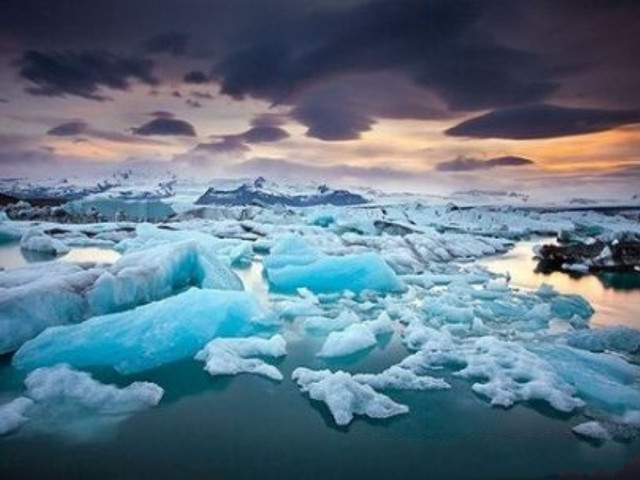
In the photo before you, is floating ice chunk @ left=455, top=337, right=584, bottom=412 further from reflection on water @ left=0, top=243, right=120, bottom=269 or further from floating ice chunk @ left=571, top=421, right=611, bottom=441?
reflection on water @ left=0, top=243, right=120, bottom=269

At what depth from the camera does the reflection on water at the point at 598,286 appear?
329 inches

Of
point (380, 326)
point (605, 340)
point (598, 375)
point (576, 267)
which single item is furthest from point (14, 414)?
point (576, 267)

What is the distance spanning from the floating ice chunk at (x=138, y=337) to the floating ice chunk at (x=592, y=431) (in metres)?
3.46

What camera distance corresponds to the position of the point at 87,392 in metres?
3.94

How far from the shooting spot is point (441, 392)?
4.36 m

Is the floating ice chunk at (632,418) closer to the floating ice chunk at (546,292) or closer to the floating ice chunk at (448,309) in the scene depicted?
the floating ice chunk at (448,309)

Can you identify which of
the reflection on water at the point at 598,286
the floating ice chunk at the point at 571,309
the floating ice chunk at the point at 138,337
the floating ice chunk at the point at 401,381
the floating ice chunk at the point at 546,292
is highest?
the floating ice chunk at the point at 138,337

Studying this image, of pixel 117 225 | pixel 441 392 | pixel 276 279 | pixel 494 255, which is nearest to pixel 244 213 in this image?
pixel 117 225

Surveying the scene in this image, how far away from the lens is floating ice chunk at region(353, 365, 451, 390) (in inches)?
175

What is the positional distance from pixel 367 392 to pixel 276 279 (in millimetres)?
5677

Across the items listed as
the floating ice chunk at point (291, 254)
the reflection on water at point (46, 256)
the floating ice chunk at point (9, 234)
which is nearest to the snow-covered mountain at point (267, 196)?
the floating ice chunk at point (9, 234)

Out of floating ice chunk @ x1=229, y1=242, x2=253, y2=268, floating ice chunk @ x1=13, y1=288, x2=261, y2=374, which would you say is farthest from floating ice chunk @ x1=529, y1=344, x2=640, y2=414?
floating ice chunk @ x1=229, y1=242, x2=253, y2=268

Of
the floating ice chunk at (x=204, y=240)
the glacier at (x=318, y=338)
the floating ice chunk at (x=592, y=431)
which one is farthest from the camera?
the floating ice chunk at (x=204, y=240)

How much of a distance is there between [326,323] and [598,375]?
9.89 ft
